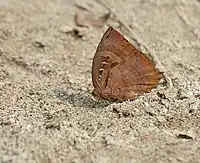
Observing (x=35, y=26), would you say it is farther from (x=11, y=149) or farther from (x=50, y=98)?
(x=11, y=149)

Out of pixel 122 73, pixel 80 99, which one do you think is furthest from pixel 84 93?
pixel 122 73

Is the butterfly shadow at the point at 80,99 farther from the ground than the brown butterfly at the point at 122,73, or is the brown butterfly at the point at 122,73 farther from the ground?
the brown butterfly at the point at 122,73

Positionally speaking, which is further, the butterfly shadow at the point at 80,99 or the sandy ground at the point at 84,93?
the butterfly shadow at the point at 80,99

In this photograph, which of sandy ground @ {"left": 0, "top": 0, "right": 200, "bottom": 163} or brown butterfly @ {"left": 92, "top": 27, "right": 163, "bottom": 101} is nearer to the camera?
sandy ground @ {"left": 0, "top": 0, "right": 200, "bottom": 163}

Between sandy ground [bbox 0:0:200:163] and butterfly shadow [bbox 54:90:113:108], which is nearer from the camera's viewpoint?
sandy ground [bbox 0:0:200:163]

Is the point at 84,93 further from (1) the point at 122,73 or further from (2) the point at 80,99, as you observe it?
(1) the point at 122,73

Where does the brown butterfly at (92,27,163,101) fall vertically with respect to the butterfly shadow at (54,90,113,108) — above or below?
above
